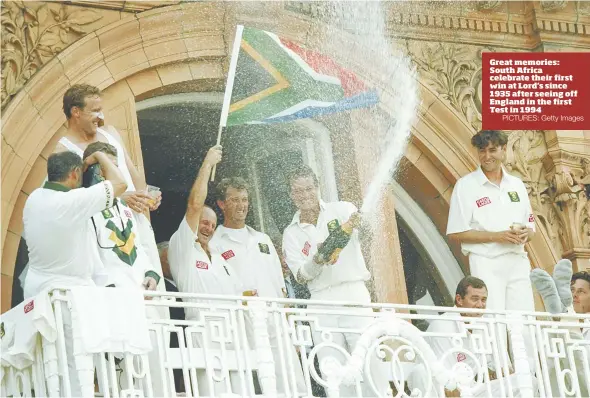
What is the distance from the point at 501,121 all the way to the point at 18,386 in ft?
22.6

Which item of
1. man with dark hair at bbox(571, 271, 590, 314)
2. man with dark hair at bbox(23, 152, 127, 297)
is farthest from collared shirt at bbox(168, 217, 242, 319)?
man with dark hair at bbox(571, 271, 590, 314)

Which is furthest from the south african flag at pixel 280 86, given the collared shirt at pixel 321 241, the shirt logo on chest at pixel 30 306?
the shirt logo on chest at pixel 30 306

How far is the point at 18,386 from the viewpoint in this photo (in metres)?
11.1

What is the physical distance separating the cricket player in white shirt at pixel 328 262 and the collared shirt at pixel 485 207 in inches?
54.0

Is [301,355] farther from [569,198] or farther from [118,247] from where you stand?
[569,198]

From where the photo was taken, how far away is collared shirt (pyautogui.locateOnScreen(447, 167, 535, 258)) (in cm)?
1450

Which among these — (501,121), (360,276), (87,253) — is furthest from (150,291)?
(501,121)

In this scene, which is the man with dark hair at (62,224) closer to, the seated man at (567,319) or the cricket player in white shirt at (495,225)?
the seated man at (567,319)

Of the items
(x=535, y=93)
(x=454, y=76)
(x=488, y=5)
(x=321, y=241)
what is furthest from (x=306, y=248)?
(x=488, y=5)

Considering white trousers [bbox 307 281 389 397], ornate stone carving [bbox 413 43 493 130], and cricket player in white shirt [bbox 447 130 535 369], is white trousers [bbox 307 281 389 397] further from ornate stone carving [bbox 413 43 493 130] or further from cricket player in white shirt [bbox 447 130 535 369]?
ornate stone carving [bbox 413 43 493 130]

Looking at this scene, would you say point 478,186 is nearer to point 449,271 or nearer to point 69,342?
point 449,271

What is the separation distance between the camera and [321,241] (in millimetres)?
13320

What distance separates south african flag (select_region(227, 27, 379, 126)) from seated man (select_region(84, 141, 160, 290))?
73.9 inches

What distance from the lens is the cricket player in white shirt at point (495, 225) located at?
1423 cm
